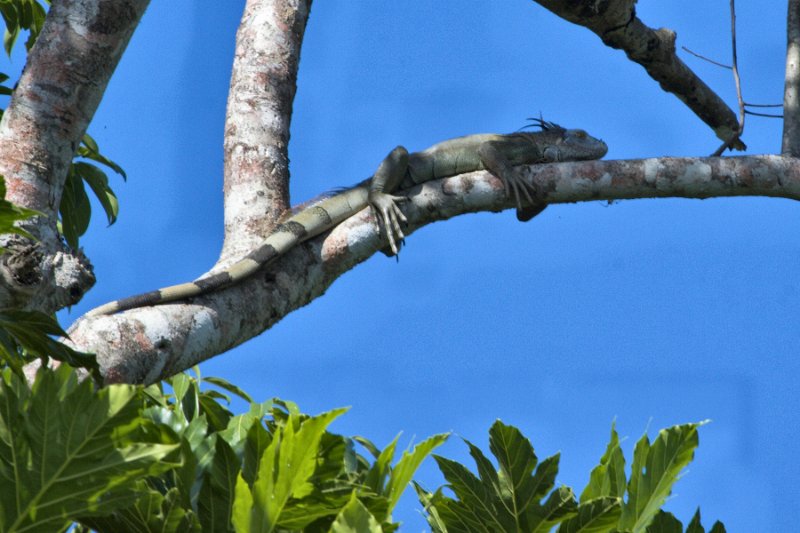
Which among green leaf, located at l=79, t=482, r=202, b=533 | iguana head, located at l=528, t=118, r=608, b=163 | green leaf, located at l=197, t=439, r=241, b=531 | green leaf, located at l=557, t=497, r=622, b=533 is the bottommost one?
green leaf, located at l=79, t=482, r=202, b=533

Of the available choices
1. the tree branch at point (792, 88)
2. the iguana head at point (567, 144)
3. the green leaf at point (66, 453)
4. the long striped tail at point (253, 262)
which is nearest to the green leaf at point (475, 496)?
the green leaf at point (66, 453)

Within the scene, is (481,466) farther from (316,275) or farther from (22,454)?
(316,275)

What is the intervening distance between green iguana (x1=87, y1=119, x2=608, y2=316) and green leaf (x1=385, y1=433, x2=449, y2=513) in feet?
5.25

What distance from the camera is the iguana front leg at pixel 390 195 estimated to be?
4.66 metres

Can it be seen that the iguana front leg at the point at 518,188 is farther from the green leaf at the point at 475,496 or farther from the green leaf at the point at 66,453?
the green leaf at the point at 66,453

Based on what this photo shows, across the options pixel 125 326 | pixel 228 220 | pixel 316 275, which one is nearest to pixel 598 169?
pixel 316 275

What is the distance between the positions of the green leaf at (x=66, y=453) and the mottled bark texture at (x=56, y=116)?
89cm

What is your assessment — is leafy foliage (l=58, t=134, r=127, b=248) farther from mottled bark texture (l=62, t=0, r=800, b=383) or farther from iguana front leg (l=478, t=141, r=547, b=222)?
→ iguana front leg (l=478, t=141, r=547, b=222)

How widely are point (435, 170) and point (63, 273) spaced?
369 centimetres

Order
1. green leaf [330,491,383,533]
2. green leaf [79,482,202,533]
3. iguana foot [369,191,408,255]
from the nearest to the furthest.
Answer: green leaf [330,491,383,533] < green leaf [79,482,202,533] < iguana foot [369,191,408,255]

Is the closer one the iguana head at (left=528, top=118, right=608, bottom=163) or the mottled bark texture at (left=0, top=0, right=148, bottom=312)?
the mottled bark texture at (left=0, top=0, right=148, bottom=312)

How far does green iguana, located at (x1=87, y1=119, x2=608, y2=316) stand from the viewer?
3939 mm

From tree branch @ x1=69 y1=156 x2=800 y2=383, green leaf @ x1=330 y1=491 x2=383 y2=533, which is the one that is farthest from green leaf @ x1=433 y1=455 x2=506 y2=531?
tree branch @ x1=69 y1=156 x2=800 y2=383

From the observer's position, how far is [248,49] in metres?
5.05
